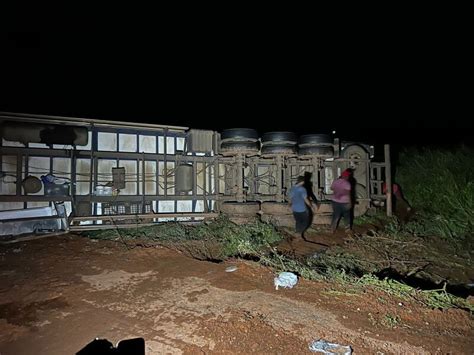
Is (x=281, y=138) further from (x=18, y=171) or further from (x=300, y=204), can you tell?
(x=18, y=171)

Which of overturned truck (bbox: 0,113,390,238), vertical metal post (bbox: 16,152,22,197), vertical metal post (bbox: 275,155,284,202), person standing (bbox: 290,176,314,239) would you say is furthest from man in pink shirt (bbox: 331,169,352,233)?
vertical metal post (bbox: 16,152,22,197)

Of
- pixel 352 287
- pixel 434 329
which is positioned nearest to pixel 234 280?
pixel 352 287

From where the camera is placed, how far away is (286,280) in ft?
13.9

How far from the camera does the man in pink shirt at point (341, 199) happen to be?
8492mm

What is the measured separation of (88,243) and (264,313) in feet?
16.3

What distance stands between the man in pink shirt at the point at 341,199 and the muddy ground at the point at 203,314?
4601mm

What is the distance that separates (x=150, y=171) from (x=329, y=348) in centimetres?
836

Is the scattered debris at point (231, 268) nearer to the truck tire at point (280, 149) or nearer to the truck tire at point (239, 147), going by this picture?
the truck tire at point (239, 147)

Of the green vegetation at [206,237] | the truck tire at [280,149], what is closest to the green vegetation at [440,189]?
the truck tire at [280,149]

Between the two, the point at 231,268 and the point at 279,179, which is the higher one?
the point at 279,179

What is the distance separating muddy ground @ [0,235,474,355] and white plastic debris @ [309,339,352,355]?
8cm

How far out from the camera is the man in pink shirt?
334 inches

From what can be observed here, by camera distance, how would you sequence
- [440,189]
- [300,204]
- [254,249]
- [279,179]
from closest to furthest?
[254,249], [300,204], [279,179], [440,189]

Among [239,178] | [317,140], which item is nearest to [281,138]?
[317,140]
